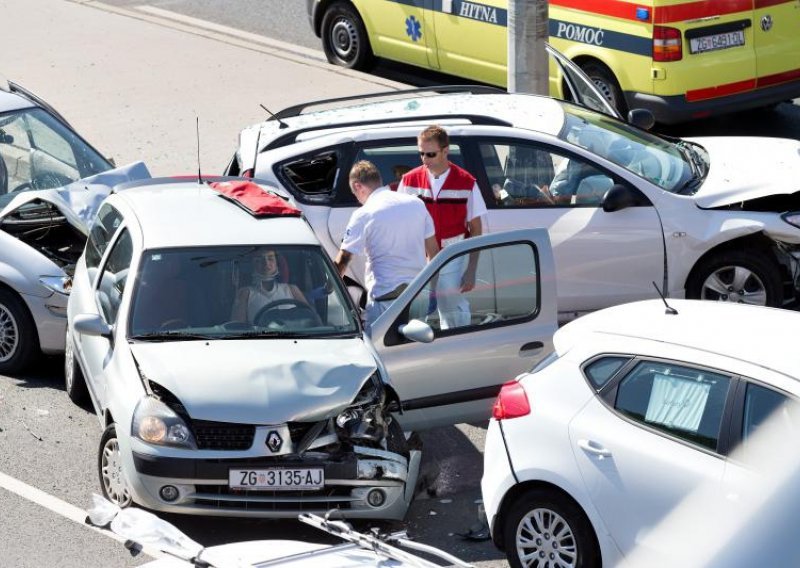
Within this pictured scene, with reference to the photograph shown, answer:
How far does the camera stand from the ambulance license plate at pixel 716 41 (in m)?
13.3

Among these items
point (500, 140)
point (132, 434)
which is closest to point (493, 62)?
point (500, 140)

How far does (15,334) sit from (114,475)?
8.27 feet

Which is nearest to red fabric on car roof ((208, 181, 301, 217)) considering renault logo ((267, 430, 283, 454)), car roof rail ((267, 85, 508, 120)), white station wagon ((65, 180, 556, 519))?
white station wagon ((65, 180, 556, 519))

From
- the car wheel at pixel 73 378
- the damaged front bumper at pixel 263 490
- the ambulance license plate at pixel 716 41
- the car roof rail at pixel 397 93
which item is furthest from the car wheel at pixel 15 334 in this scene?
the ambulance license plate at pixel 716 41

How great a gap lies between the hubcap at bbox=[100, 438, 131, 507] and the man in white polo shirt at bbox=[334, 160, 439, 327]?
1.81 m

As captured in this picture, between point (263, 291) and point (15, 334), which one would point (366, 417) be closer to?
point (263, 291)

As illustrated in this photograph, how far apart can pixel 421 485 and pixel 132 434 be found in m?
1.76

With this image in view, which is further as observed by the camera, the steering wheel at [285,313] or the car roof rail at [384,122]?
the car roof rail at [384,122]

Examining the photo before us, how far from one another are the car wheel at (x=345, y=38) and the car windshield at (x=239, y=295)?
26.5ft

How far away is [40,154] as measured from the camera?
11367mm

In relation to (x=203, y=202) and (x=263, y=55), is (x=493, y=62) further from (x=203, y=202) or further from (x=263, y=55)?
(x=203, y=202)

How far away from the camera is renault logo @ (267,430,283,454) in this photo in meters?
7.43

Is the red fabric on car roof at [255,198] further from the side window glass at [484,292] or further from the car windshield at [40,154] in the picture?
the car windshield at [40,154]

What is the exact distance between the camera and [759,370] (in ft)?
20.6
